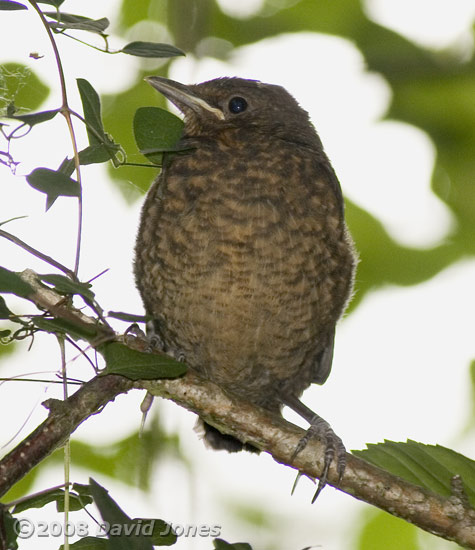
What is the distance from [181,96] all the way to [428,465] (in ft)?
5.17

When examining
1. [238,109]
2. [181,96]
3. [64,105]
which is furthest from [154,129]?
[238,109]

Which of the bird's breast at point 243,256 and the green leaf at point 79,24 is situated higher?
the green leaf at point 79,24

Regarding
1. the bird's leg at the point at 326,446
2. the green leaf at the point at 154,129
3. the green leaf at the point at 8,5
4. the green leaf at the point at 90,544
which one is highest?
the green leaf at the point at 8,5

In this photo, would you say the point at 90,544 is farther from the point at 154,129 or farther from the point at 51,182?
the point at 154,129

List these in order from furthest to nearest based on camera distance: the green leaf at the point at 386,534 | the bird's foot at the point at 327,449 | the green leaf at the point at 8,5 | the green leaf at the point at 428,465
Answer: the green leaf at the point at 386,534
the bird's foot at the point at 327,449
the green leaf at the point at 428,465
the green leaf at the point at 8,5

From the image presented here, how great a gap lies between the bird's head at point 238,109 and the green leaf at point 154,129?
1.09m

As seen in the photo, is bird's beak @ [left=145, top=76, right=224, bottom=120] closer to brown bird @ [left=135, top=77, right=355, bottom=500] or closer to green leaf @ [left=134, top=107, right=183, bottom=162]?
brown bird @ [left=135, top=77, right=355, bottom=500]

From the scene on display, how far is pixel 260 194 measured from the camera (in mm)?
3084

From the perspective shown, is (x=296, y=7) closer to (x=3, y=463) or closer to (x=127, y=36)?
(x=127, y=36)

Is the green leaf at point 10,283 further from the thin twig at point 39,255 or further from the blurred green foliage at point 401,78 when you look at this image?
the blurred green foliage at point 401,78

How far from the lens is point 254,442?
103 inches

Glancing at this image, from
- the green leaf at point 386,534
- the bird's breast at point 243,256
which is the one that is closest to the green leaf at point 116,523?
the bird's breast at point 243,256

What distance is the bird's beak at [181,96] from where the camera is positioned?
10.8 feet

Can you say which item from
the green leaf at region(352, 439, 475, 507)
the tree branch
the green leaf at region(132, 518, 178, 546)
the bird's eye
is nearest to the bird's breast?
the bird's eye
